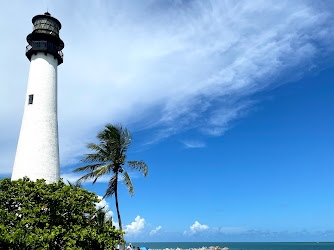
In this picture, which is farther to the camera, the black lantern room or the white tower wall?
the black lantern room

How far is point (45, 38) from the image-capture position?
2439 cm

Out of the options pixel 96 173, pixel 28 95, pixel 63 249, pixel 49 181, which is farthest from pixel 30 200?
pixel 28 95

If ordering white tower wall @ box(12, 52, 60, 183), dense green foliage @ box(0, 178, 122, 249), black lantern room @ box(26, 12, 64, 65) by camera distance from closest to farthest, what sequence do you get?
dense green foliage @ box(0, 178, 122, 249)
white tower wall @ box(12, 52, 60, 183)
black lantern room @ box(26, 12, 64, 65)

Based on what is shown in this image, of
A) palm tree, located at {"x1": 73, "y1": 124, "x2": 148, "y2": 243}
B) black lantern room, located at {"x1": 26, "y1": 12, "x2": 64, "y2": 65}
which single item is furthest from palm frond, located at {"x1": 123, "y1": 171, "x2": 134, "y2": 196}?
black lantern room, located at {"x1": 26, "y1": 12, "x2": 64, "y2": 65}

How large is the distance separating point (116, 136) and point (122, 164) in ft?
7.34

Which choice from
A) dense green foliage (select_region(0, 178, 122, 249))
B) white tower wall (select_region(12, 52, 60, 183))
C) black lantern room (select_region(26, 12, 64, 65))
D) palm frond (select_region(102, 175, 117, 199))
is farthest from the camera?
black lantern room (select_region(26, 12, 64, 65))

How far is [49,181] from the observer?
2009 cm

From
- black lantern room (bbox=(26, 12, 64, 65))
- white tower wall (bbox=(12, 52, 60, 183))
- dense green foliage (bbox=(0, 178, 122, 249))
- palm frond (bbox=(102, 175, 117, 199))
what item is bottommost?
dense green foliage (bbox=(0, 178, 122, 249))

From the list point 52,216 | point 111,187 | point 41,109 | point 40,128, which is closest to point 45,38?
point 41,109

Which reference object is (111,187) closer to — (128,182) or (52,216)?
(128,182)

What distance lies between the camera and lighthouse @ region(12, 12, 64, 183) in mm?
20312

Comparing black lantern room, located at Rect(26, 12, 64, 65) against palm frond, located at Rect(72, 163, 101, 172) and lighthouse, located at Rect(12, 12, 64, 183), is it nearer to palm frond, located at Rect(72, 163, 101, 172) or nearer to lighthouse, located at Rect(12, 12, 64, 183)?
lighthouse, located at Rect(12, 12, 64, 183)

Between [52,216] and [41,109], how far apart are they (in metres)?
10.9

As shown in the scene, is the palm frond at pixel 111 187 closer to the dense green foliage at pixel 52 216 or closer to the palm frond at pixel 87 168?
the palm frond at pixel 87 168
